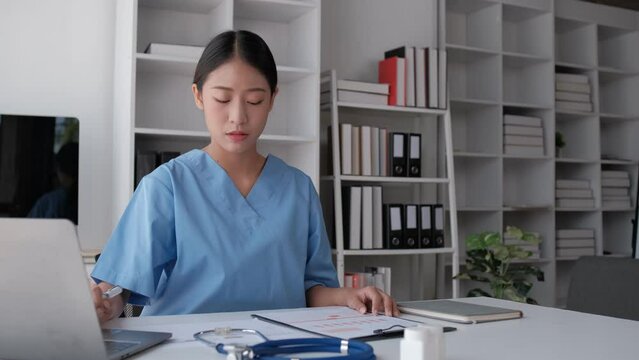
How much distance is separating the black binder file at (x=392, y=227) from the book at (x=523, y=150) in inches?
41.2

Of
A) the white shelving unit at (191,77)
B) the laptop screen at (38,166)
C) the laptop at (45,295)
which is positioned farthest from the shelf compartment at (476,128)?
the laptop at (45,295)

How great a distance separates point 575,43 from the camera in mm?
4863

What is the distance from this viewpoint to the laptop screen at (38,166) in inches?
115

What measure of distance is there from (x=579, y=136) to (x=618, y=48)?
798 millimetres

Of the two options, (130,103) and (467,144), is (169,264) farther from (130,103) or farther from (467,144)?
(467,144)

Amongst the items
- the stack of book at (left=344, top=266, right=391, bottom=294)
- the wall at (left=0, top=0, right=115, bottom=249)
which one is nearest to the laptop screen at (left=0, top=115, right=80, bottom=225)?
the wall at (left=0, top=0, right=115, bottom=249)

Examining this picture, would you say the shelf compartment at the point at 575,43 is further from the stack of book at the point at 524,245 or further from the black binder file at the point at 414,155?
the black binder file at the point at 414,155

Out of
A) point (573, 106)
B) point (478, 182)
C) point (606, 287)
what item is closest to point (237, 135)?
Answer: point (606, 287)

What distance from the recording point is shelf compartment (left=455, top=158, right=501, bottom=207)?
4219 millimetres

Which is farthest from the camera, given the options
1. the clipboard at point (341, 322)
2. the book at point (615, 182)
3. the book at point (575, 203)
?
the book at point (615, 182)

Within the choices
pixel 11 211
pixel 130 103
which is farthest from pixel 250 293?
pixel 11 211

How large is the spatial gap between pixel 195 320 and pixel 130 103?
1868 mm

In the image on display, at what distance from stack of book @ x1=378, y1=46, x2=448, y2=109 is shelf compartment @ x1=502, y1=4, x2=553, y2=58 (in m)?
0.89

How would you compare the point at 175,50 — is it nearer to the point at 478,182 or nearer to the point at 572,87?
the point at 478,182
